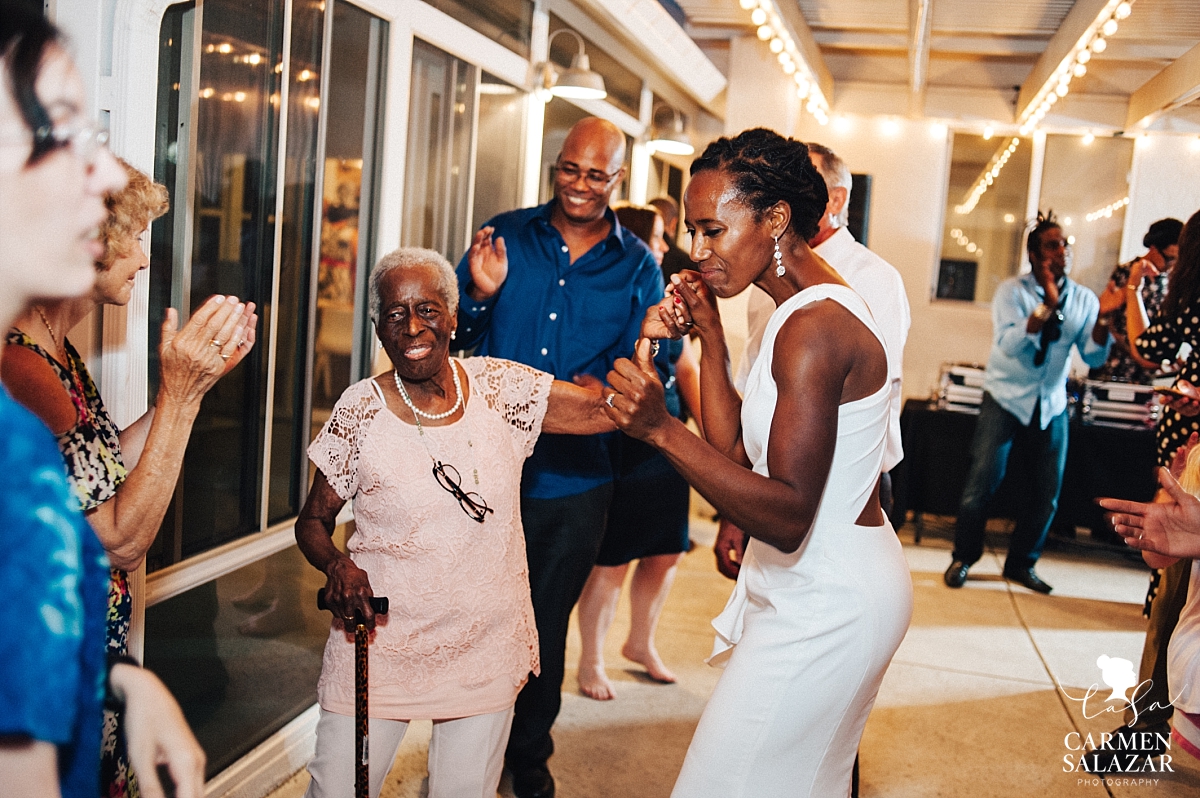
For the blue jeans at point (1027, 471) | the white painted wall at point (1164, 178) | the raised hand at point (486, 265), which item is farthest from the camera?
the blue jeans at point (1027, 471)

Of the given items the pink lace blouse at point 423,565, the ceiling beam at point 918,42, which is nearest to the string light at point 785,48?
the ceiling beam at point 918,42

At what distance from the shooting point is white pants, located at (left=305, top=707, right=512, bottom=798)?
1990 millimetres

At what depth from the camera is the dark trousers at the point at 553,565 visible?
277cm

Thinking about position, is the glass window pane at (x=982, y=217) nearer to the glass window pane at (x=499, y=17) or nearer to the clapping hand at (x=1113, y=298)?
the clapping hand at (x=1113, y=298)

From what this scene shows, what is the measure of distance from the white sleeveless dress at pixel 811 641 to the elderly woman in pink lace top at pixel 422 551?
0.57m

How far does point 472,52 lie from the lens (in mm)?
4094

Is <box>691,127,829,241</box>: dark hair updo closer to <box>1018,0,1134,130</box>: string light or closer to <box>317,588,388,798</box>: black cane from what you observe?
<box>317,588,388,798</box>: black cane

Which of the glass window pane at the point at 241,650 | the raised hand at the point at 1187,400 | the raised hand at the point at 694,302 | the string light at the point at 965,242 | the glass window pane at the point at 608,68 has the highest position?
the glass window pane at the point at 608,68

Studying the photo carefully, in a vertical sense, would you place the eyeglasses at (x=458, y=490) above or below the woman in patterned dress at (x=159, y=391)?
below

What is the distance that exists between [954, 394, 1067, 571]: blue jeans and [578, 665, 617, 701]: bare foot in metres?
2.77

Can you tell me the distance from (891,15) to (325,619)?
6235mm

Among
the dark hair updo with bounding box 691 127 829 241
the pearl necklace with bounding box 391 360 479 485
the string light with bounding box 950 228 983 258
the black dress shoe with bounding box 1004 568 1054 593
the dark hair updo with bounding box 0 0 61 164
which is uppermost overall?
the string light with bounding box 950 228 983 258

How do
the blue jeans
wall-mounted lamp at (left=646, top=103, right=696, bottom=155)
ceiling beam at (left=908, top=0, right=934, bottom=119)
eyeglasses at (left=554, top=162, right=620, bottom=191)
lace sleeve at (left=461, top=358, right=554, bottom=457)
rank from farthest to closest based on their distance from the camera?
wall-mounted lamp at (left=646, top=103, right=696, bottom=155) → ceiling beam at (left=908, top=0, right=934, bottom=119) → the blue jeans → eyeglasses at (left=554, top=162, right=620, bottom=191) → lace sleeve at (left=461, top=358, right=554, bottom=457)

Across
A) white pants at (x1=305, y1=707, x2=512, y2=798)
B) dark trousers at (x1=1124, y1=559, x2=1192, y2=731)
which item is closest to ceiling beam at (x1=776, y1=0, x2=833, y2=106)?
dark trousers at (x1=1124, y1=559, x2=1192, y2=731)
